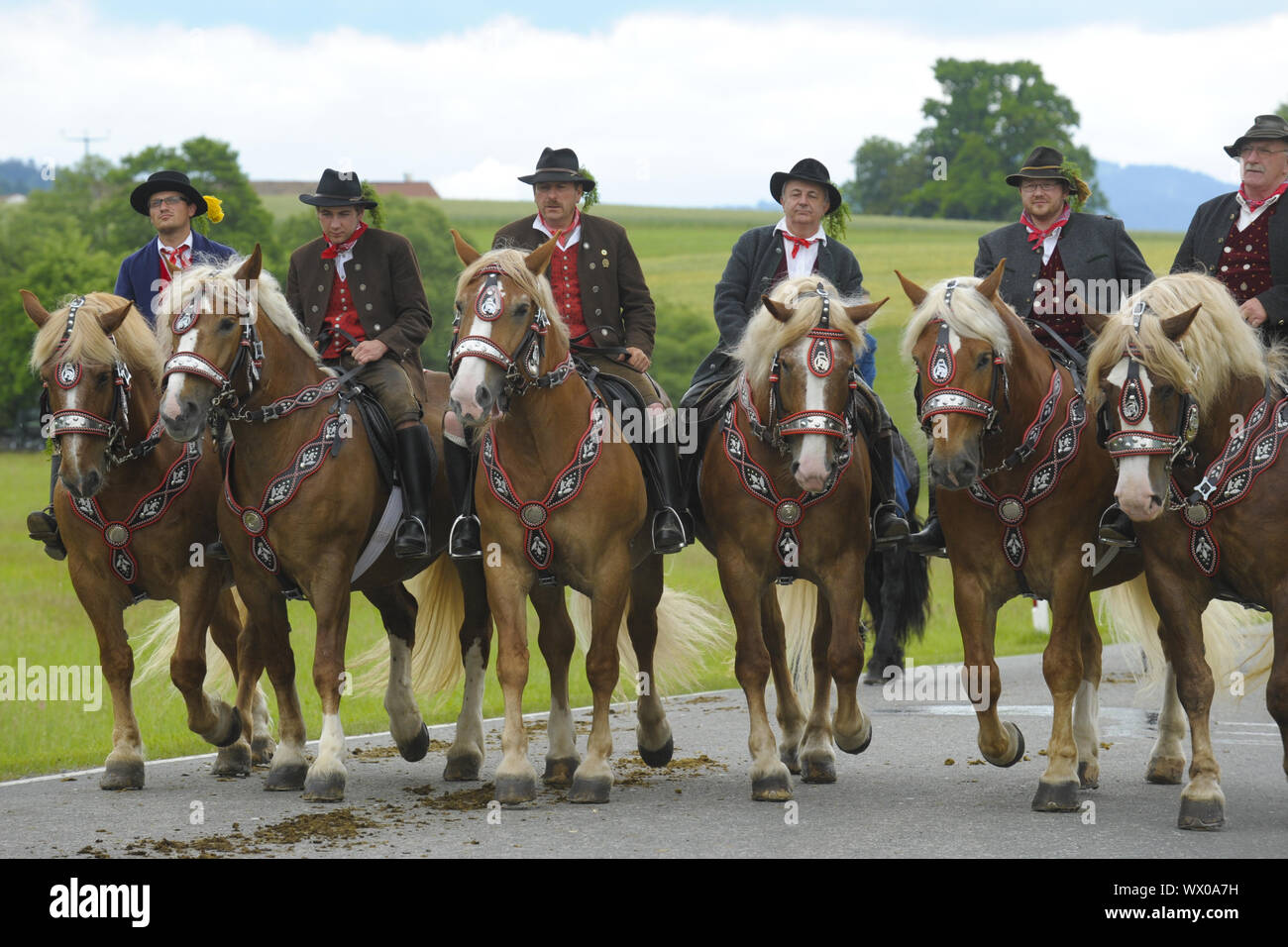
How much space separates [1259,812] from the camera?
323 inches

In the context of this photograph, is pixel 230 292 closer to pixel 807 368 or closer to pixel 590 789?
pixel 807 368

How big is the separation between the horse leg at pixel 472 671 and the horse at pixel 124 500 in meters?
1.42

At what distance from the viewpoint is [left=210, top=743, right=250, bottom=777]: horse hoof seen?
9.77m

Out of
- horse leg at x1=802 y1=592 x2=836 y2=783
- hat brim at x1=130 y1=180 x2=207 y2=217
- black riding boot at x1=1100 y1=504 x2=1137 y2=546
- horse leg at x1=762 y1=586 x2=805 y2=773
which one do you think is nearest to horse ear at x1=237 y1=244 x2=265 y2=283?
hat brim at x1=130 y1=180 x2=207 y2=217

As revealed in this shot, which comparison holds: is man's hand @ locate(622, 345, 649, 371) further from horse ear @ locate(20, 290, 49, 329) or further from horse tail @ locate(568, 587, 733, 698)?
horse ear @ locate(20, 290, 49, 329)

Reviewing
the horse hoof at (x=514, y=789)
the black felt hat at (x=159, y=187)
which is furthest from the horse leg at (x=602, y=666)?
the black felt hat at (x=159, y=187)

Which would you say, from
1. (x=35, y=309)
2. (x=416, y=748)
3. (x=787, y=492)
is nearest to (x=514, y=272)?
(x=787, y=492)

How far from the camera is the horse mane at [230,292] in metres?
8.51

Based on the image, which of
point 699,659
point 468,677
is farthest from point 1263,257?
point 468,677

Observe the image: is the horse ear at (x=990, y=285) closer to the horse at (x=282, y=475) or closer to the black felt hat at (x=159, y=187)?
the horse at (x=282, y=475)

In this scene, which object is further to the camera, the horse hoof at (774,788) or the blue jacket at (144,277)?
the blue jacket at (144,277)

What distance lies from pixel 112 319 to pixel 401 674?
2.81m

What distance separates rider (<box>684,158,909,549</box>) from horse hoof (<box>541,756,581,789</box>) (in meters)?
2.26

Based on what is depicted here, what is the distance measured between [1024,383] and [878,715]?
14.9 ft
